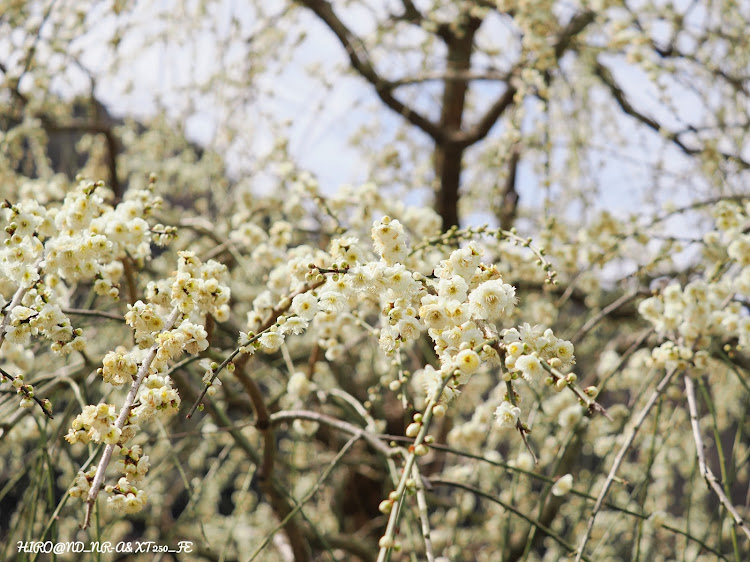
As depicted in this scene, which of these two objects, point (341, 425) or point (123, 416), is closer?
point (123, 416)

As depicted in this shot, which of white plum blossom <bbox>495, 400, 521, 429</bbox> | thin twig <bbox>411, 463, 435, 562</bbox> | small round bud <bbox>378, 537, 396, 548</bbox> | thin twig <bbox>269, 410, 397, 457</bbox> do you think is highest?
white plum blossom <bbox>495, 400, 521, 429</bbox>

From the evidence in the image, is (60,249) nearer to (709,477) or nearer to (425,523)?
(425,523)

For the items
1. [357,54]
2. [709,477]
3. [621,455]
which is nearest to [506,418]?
[621,455]

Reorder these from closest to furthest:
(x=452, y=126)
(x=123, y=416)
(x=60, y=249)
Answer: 1. (x=123, y=416)
2. (x=60, y=249)
3. (x=452, y=126)

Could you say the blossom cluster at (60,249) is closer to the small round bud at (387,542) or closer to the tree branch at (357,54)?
the small round bud at (387,542)

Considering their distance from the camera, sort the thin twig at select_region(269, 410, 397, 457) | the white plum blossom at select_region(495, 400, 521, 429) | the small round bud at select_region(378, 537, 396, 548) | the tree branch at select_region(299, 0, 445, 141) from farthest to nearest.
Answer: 1. the tree branch at select_region(299, 0, 445, 141)
2. the thin twig at select_region(269, 410, 397, 457)
3. the white plum blossom at select_region(495, 400, 521, 429)
4. the small round bud at select_region(378, 537, 396, 548)

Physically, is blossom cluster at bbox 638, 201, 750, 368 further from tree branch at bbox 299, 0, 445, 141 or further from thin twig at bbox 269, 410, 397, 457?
tree branch at bbox 299, 0, 445, 141

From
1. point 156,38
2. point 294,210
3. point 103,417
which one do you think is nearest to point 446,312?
point 103,417

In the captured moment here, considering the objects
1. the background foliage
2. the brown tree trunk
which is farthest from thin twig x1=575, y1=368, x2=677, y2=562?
the brown tree trunk

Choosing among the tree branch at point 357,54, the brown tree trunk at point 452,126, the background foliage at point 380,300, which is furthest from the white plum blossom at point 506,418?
the brown tree trunk at point 452,126

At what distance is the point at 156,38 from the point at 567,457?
2545mm

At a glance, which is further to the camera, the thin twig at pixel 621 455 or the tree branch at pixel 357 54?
the tree branch at pixel 357 54

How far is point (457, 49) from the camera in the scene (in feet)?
10.1

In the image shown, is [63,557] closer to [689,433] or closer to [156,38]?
[156,38]
